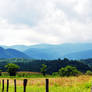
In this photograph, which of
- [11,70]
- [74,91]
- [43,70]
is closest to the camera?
[74,91]

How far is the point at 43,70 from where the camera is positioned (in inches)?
6161

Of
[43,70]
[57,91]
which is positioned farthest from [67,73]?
[57,91]

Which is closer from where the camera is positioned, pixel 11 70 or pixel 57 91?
pixel 57 91

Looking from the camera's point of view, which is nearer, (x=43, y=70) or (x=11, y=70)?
(x=11, y=70)

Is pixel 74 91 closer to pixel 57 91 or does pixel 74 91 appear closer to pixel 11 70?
pixel 57 91

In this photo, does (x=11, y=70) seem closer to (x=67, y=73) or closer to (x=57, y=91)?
(x=67, y=73)

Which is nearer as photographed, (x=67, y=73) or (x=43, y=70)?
(x=67, y=73)

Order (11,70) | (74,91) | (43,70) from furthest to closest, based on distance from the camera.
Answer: (43,70) < (11,70) < (74,91)

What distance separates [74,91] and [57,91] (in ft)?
6.45

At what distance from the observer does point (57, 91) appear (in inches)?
936

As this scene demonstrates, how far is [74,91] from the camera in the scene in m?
22.8

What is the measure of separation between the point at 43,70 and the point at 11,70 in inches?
1209

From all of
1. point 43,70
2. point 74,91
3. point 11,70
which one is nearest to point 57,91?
point 74,91

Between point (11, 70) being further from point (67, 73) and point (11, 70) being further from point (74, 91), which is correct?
point (74, 91)
